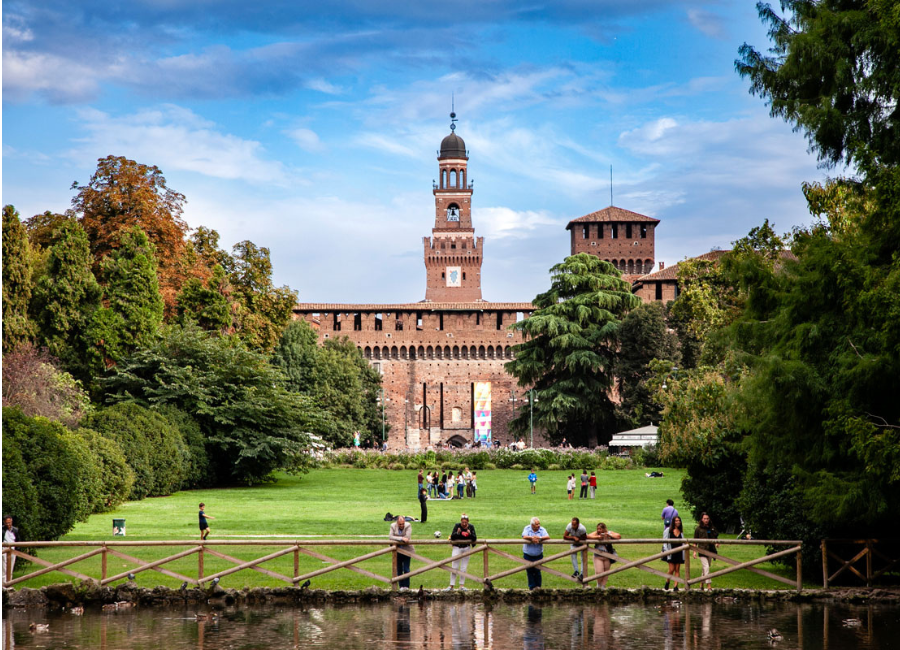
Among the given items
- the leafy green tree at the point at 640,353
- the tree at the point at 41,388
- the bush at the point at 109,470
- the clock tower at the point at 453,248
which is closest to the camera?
the bush at the point at 109,470

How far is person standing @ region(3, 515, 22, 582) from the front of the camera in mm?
11859

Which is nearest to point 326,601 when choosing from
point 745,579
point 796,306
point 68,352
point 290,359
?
point 745,579

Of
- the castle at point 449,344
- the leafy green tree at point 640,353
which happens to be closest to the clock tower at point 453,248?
the castle at point 449,344

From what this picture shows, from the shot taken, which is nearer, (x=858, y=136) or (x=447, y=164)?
(x=858, y=136)

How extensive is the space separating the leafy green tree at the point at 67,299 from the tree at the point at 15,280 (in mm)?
677

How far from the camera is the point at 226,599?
1193 cm

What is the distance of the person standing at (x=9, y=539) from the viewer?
467 inches

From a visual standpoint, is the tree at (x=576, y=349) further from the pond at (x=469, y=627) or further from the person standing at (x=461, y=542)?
the pond at (x=469, y=627)

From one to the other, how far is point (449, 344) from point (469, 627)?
52.3 metres

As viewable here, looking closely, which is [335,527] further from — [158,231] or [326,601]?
[158,231]

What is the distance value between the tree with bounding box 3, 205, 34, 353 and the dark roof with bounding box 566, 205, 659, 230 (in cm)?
4322

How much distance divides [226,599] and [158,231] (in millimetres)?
24146

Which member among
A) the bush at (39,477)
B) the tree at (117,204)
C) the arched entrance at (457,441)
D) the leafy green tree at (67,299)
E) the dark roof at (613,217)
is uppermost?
the dark roof at (613,217)

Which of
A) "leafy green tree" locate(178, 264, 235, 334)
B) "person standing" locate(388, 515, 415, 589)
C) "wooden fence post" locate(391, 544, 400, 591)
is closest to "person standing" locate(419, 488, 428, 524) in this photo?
"person standing" locate(388, 515, 415, 589)
